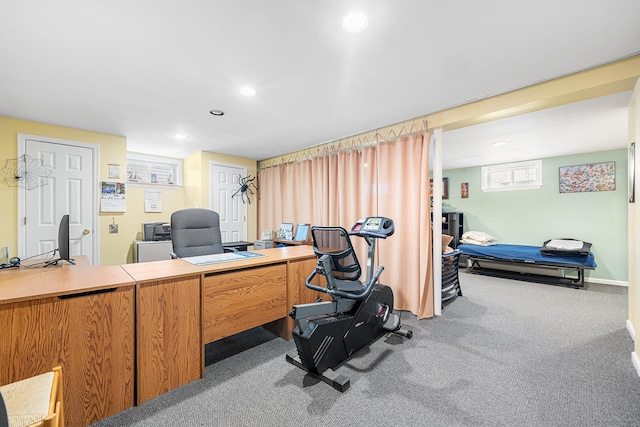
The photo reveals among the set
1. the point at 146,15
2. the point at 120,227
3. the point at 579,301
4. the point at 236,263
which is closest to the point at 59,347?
the point at 236,263

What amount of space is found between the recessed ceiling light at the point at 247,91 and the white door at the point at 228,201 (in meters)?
2.64

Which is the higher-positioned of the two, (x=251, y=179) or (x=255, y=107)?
(x=255, y=107)

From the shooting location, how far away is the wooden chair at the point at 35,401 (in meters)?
0.77

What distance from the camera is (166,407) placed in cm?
162

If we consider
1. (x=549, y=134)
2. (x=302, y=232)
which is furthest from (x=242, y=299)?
(x=549, y=134)

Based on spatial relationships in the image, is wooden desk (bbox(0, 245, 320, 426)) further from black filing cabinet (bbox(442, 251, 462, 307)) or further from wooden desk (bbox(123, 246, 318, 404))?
black filing cabinet (bbox(442, 251, 462, 307))

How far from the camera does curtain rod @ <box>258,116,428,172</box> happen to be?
317 centimetres

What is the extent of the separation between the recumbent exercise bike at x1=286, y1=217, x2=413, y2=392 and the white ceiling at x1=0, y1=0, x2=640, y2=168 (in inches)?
51.3

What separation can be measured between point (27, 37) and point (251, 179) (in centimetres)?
378

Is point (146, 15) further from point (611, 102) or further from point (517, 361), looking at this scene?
point (611, 102)

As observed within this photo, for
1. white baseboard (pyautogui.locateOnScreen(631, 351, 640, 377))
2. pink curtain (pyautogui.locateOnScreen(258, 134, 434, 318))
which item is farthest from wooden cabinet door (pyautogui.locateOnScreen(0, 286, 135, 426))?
white baseboard (pyautogui.locateOnScreen(631, 351, 640, 377))

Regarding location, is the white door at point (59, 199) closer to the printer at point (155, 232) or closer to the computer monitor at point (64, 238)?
the printer at point (155, 232)

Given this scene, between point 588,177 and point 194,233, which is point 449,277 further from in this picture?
point 588,177

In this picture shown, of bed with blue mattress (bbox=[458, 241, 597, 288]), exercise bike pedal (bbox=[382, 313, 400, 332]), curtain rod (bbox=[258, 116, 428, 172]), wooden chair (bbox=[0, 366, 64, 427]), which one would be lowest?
exercise bike pedal (bbox=[382, 313, 400, 332])
